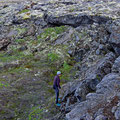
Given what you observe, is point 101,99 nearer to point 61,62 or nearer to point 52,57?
point 61,62

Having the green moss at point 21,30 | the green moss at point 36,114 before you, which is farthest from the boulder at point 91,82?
the green moss at point 21,30

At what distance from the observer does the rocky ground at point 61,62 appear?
29.0 ft

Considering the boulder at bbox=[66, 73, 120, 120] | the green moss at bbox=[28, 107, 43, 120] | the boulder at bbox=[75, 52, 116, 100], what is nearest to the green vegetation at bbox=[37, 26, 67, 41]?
the boulder at bbox=[75, 52, 116, 100]

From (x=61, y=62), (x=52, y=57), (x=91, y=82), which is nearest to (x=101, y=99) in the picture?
(x=91, y=82)

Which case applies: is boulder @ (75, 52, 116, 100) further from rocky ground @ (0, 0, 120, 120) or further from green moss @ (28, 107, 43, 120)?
green moss @ (28, 107, 43, 120)

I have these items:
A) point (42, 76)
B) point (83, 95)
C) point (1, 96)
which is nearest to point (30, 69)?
point (42, 76)

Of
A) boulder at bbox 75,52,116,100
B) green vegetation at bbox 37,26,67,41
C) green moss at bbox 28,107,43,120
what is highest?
boulder at bbox 75,52,116,100

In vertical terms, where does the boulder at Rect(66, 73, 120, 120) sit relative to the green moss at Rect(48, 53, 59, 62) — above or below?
above

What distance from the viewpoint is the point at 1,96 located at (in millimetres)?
13344

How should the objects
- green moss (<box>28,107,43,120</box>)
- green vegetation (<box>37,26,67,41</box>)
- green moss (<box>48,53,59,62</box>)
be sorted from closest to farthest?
green moss (<box>28,107,43,120</box>), green moss (<box>48,53,59,62</box>), green vegetation (<box>37,26,67,41</box>)

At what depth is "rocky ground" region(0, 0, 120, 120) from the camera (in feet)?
29.0

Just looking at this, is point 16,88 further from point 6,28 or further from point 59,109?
point 6,28

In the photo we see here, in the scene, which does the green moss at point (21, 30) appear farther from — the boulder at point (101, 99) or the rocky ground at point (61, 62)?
the boulder at point (101, 99)

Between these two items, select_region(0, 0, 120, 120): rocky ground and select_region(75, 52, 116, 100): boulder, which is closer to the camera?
select_region(0, 0, 120, 120): rocky ground
